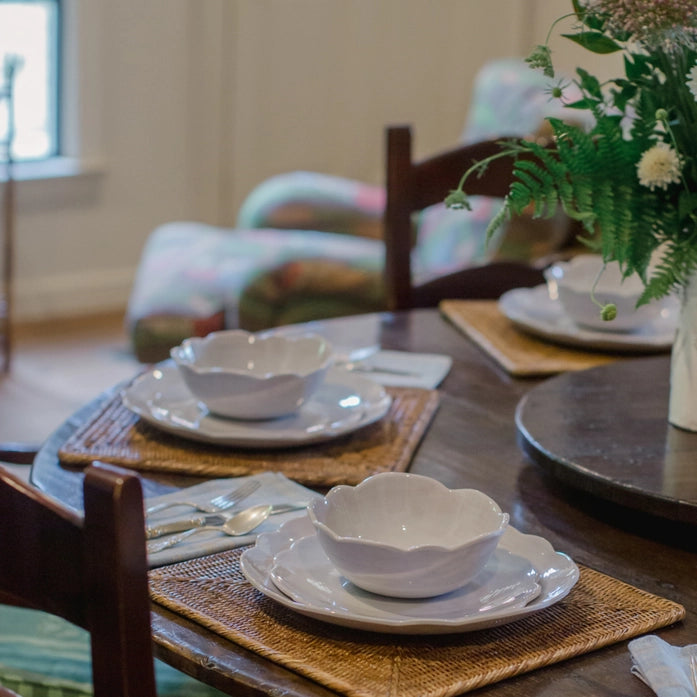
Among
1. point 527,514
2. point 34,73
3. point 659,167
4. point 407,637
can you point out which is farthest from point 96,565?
point 34,73

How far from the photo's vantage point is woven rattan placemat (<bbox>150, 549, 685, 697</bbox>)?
2.38 ft

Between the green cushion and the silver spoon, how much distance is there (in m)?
0.23

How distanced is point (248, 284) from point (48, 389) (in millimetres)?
A: 805

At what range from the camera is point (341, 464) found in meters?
1.12

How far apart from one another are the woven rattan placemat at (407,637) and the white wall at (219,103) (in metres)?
3.33

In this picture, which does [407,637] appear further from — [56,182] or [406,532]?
[56,182]

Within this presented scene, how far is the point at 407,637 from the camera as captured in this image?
2.56 feet

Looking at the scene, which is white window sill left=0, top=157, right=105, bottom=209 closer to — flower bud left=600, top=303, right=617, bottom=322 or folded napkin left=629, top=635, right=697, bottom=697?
flower bud left=600, top=303, right=617, bottom=322

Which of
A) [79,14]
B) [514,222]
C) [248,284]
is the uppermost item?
[79,14]

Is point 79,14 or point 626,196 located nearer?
point 626,196

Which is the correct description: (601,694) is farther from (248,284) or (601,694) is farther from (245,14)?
(245,14)

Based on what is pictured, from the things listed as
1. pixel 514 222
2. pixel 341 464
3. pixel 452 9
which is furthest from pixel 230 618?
pixel 452 9

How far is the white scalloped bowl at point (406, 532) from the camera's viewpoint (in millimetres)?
776

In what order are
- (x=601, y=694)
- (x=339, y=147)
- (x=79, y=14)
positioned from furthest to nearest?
(x=339, y=147), (x=79, y=14), (x=601, y=694)
